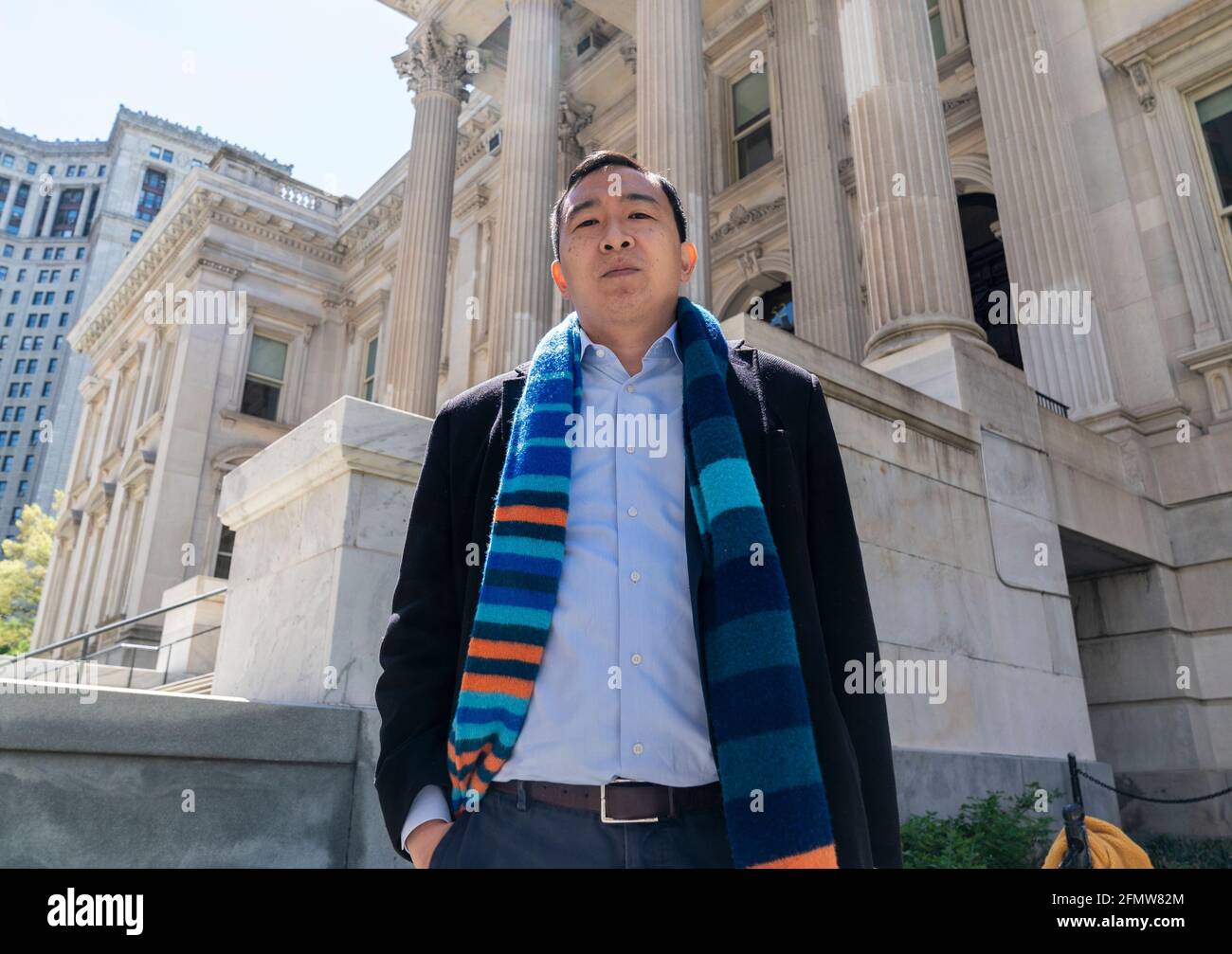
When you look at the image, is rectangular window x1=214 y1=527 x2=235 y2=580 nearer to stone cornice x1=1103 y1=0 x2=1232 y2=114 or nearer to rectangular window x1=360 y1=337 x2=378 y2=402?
rectangular window x1=360 y1=337 x2=378 y2=402

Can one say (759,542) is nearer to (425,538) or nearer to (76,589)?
(425,538)

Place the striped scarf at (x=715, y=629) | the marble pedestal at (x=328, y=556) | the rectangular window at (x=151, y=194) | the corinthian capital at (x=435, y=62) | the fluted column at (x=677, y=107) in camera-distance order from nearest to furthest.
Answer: the striped scarf at (x=715, y=629) < the marble pedestal at (x=328, y=556) < the fluted column at (x=677, y=107) < the corinthian capital at (x=435, y=62) < the rectangular window at (x=151, y=194)

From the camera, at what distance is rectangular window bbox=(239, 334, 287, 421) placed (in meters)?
29.9

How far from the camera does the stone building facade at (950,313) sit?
783cm

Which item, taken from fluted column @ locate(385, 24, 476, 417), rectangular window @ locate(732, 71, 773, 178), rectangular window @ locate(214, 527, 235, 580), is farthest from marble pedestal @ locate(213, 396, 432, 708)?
rectangular window @ locate(214, 527, 235, 580)

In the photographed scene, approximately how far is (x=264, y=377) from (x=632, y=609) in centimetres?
3086

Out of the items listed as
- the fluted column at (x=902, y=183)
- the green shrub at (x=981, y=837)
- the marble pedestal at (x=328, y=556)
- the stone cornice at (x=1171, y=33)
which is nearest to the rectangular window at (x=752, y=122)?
the stone cornice at (x=1171, y=33)

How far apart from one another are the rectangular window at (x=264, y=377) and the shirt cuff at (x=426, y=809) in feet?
97.4

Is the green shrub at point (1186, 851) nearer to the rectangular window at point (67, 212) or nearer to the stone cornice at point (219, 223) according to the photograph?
the stone cornice at point (219, 223)

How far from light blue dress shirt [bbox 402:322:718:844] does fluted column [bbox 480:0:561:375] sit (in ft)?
44.2

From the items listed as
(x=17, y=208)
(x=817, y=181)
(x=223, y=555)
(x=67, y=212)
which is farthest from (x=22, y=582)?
(x=17, y=208)

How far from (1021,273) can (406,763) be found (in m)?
13.0

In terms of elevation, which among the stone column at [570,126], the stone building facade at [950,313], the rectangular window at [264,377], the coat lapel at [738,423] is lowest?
the coat lapel at [738,423]

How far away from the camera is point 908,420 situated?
28.2ft
